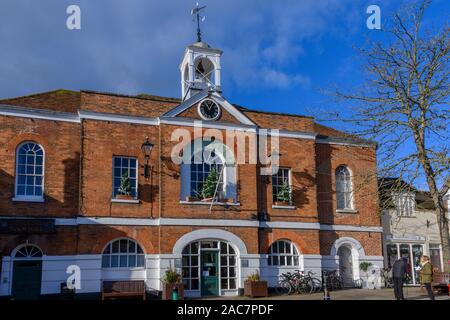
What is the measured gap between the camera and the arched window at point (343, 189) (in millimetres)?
24484

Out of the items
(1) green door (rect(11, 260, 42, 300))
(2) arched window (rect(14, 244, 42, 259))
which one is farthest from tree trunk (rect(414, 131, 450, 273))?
(1) green door (rect(11, 260, 42, 300))

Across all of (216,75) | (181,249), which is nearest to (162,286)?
(181,249)

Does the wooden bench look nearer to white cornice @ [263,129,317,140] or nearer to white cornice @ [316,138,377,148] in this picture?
white cornice @ [263,129,317,140]

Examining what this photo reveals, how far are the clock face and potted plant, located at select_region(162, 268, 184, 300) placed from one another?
6630 mm

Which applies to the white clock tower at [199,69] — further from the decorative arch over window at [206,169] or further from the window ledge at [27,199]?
the window ledge at [27,199]

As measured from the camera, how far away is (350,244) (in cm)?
2411

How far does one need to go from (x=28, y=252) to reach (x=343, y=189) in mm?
14458

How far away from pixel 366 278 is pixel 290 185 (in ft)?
19.4

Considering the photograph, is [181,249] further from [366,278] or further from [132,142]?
[366,278]

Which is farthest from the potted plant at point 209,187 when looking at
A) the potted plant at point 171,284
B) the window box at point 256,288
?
the window box at point 256,288

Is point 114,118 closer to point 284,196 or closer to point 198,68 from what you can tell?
point 198,68

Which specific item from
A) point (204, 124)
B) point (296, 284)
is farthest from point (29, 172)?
point (296, 284)

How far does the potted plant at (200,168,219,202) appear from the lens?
824 inches
